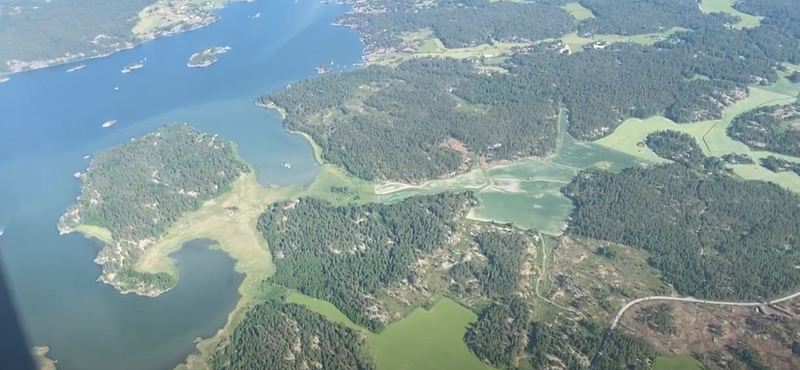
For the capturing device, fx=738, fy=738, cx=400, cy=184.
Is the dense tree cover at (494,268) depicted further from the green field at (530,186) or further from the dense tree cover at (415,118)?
the dense tree cover at (415,118)

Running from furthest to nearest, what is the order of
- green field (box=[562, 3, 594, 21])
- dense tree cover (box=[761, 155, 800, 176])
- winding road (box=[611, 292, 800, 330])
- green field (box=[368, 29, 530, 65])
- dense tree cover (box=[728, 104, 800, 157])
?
green field (box=[562, 3, 594, 21])
green field (box=[368, 29, 530, 65])
dense tree cover (box=[728, 104, 800, 157])
dense tree cover (box=[761, 155, 800, 176])
winding road (box=[611, 292, 800, 330])

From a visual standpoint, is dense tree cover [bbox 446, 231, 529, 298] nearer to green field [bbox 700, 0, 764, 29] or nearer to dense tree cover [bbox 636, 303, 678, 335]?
dense tree cover [bbox 636, 303, 678, 335]

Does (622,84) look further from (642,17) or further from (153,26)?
(153,26)

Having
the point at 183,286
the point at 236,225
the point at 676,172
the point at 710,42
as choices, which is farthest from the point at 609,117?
the point at 183,286

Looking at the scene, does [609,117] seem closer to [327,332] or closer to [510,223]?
[510,223]

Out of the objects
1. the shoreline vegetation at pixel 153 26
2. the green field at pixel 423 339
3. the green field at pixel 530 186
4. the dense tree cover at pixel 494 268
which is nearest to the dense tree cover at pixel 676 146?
the green field at pixel 530 186

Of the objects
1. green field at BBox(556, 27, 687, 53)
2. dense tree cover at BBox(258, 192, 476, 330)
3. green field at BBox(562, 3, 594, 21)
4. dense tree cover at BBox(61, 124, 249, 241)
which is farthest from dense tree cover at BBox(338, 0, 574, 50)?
dense tree cover at BBox(258, 192, 476, 330)
